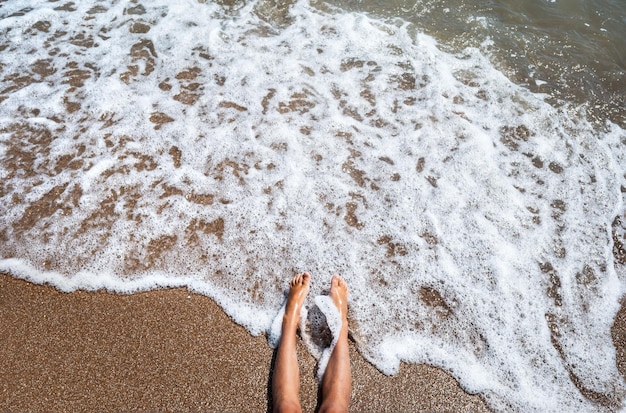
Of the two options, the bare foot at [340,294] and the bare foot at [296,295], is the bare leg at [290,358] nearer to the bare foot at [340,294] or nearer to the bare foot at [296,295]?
the bare foot at [296,295]

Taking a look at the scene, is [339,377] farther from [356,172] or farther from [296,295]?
[356,172]

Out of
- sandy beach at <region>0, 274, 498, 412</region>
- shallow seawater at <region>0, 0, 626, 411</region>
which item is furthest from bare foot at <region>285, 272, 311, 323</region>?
sandy beach at <region>0, 274, 498, 412</region>

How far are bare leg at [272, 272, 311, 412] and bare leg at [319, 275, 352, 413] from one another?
0.54ft

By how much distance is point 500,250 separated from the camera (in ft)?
10.2

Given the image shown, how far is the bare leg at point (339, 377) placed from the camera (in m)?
2.30

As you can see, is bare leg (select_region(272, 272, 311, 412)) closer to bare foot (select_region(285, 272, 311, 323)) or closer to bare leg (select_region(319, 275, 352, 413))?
bare foot (select_region(285, 272, 311, 323))

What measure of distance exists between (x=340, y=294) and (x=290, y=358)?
539 mm

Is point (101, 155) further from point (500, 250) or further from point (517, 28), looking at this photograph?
point (517, 28)

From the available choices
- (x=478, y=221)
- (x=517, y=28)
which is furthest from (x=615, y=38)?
(x=478, y=221)

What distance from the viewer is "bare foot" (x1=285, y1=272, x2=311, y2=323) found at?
2.66m

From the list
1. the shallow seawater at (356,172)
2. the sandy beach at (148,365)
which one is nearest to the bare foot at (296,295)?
the shallow seawater at (356,172)

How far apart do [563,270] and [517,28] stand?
3.54m

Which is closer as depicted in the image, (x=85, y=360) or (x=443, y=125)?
(x=85, y=360)

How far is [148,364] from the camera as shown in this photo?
2443mm
